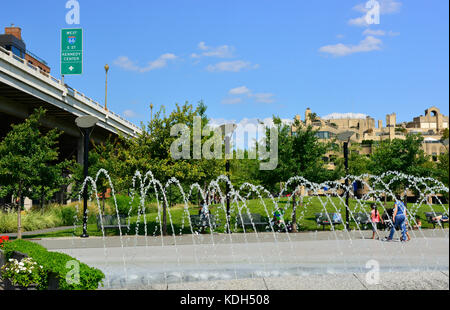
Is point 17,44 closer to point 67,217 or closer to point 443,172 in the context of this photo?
point 67,217

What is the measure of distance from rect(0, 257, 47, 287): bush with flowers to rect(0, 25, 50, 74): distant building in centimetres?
6822

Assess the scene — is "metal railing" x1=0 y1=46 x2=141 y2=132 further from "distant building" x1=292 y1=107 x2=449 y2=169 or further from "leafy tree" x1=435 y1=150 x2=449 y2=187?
"distant building" x1=292 y1=107 x2=449 y2=169

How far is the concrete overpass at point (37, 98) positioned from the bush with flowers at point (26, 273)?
14255mm

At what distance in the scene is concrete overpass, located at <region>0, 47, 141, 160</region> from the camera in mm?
27359

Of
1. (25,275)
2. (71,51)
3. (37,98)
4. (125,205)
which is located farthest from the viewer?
(125,205)

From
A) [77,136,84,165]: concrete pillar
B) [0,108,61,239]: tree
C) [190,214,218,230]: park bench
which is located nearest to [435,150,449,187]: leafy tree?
[190,214,218,230]: park bench

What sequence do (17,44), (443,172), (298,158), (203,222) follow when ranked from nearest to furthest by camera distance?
(203,222)
(298,158)
(443,172)
(17,44)

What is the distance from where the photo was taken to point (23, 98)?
3161 centimetres

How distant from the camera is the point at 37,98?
31.3 meters

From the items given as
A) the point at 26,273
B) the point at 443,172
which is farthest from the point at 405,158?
the point at 26,273

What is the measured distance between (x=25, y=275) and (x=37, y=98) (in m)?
26.2
